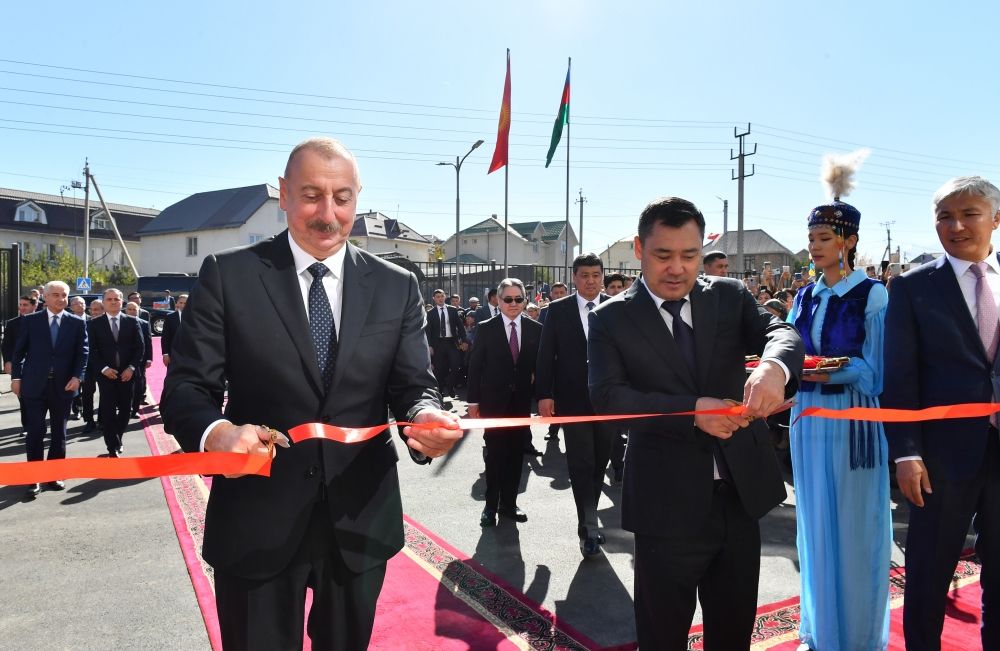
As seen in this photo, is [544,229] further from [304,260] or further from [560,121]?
[304,260]

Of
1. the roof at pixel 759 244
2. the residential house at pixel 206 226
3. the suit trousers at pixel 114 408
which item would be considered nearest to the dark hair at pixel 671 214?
the suit trousers at pixel 114 408

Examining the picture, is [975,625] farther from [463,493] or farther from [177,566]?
[177,566]

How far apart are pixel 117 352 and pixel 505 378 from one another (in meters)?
6.11

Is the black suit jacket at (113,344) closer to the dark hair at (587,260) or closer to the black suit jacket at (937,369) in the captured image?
the dark hair at (587,260)

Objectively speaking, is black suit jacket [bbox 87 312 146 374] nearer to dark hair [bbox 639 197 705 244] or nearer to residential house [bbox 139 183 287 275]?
dark hair [bbox 639 197 705 244]

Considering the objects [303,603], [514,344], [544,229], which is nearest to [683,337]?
[303,603]

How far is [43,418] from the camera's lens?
249 inches

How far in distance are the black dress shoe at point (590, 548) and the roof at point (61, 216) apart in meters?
57.5

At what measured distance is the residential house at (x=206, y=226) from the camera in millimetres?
44062

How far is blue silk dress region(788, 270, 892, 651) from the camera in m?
2.83

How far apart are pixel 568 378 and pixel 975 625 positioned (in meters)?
2.92

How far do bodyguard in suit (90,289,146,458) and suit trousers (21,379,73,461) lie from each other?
4.93 feet

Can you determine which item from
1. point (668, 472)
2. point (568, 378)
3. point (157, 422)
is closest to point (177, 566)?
point (568, 378)

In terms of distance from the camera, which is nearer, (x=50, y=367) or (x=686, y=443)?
(x=686, y=443)
